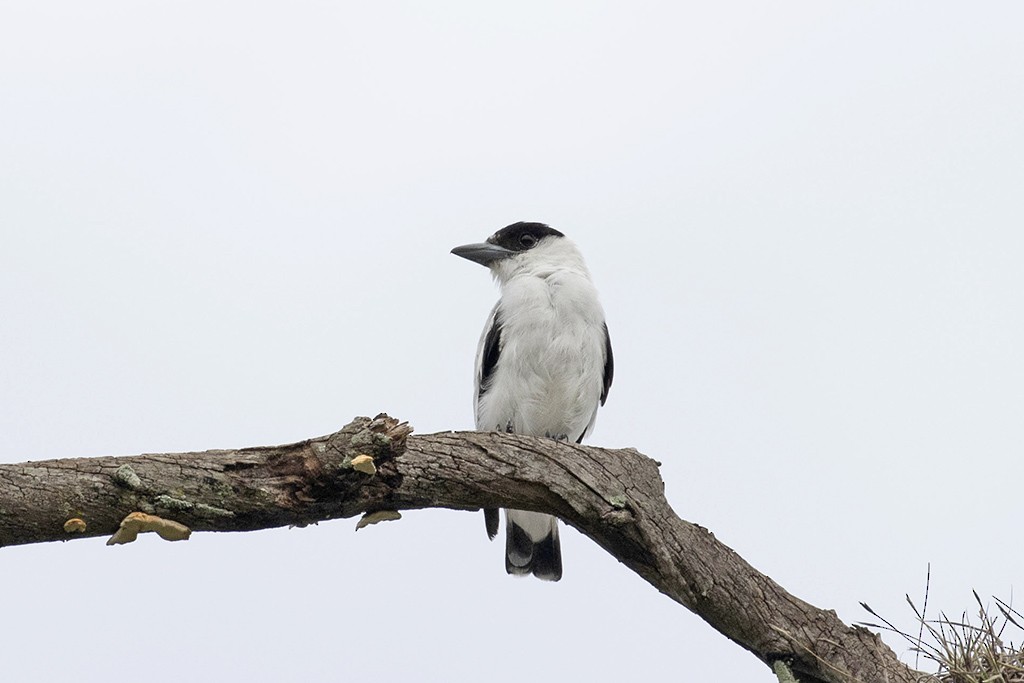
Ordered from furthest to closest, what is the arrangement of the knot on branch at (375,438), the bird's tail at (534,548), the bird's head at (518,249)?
the bird's head at (518,249)
the bird's tail at (534,548)
the knot on branch at (375,438)

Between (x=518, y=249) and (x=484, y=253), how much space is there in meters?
0.23

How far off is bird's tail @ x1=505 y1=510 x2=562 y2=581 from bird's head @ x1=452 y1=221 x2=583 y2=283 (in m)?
1.93

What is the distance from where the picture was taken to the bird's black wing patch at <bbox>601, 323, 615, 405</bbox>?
7.29 m

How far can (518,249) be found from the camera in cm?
806

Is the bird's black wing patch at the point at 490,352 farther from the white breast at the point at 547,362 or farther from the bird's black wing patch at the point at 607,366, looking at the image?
the bird's black wing patch at the point at 607,366

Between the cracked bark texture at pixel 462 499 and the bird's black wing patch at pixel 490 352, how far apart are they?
2.12 m

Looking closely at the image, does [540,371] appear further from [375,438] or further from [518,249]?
[375,438]

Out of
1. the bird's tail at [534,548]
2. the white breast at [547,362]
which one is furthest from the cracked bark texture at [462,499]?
the white breast at [547,362]

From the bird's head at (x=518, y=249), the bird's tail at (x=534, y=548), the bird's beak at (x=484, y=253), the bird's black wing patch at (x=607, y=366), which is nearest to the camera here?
the bird's tail at (x=534, y=548)

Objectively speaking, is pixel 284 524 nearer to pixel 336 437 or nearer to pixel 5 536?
pixel 336 437

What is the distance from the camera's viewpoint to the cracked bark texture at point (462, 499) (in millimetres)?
3932

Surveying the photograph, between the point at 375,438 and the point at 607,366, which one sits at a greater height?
the point at 607,366

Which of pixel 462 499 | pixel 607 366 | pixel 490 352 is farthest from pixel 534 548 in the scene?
pixel 462 499

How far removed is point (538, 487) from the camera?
185 inches
